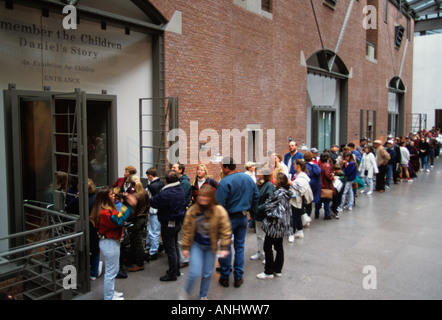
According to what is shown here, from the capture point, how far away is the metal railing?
6.07 meters

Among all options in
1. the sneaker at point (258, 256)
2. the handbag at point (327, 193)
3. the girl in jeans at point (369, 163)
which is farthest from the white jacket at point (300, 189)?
the girl in jeans at point (369, 163)

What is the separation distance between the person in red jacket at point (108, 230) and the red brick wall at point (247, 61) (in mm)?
4927

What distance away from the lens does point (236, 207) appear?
21.4ft

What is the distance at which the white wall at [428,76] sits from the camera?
127 feet

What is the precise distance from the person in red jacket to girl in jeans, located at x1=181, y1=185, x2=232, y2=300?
1.09 metres

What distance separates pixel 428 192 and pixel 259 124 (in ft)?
24.2

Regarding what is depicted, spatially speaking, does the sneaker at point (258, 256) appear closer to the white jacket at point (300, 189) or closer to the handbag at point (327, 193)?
the white jacket at point (300, 189)

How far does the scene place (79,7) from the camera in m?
8.02

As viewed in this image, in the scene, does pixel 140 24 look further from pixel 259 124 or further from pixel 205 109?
pixel 259 124

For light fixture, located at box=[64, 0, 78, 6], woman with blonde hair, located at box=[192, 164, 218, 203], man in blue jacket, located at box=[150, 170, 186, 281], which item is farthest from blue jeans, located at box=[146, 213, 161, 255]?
light fixture, located at box=[64, 0, 78, 6]

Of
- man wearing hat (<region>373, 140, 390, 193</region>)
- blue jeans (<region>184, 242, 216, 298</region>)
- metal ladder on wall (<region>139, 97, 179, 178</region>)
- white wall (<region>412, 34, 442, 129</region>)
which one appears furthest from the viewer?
white wall (<region>412, 34, 442, 129</region>)

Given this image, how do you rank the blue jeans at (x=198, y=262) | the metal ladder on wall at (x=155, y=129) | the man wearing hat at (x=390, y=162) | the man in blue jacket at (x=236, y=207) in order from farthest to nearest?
the man wearing hat at (x=390, y=162) < the metal ladder on wall at (x=155, y=129) < the man in blue jacket at (x=236, y=207) < the blue jeans at (x=198, y=262)

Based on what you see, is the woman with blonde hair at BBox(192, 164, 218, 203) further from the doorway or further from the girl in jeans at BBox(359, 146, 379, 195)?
the girl in jeans at BBox(359, 146, 379, 195)
